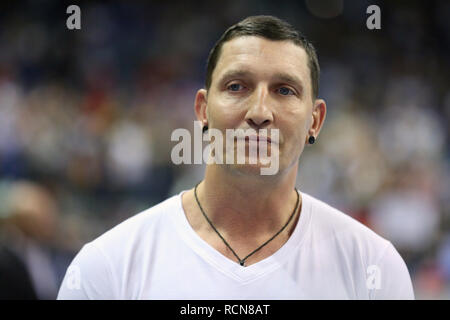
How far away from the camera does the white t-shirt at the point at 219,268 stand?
74.2 inches

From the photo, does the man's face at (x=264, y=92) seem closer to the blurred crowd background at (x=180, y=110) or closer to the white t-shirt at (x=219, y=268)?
the white t-shirt at (x=219, y=268)

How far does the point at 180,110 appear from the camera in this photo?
6402 mm

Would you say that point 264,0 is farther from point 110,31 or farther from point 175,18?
point 110,31

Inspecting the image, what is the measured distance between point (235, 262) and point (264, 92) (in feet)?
1.95

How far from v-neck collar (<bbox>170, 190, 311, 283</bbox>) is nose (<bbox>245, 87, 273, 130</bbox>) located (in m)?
0.44

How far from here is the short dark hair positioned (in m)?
1.96

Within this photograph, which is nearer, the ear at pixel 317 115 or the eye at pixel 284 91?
the eye at pixel 284 91

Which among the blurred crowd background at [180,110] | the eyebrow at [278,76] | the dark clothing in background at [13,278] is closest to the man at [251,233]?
the eyebrow at [278,76]

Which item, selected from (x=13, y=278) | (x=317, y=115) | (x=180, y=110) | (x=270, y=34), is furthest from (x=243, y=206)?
(x=180, y=110)

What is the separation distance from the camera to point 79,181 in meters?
5.57

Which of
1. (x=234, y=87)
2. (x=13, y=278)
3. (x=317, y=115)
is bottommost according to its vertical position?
(x=13, y=278)

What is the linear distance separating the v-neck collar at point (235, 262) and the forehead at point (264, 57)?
530mm

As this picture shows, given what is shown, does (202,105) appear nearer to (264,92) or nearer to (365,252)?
(264,92)

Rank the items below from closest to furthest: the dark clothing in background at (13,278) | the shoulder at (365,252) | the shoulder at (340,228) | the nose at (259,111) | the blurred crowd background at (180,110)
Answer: the nose at (259,111) → the shoulder at (365,252) → the shoulder at (340,228) → the dark clothing in background at (13,278) → the blurred crowd background at (180,110)
